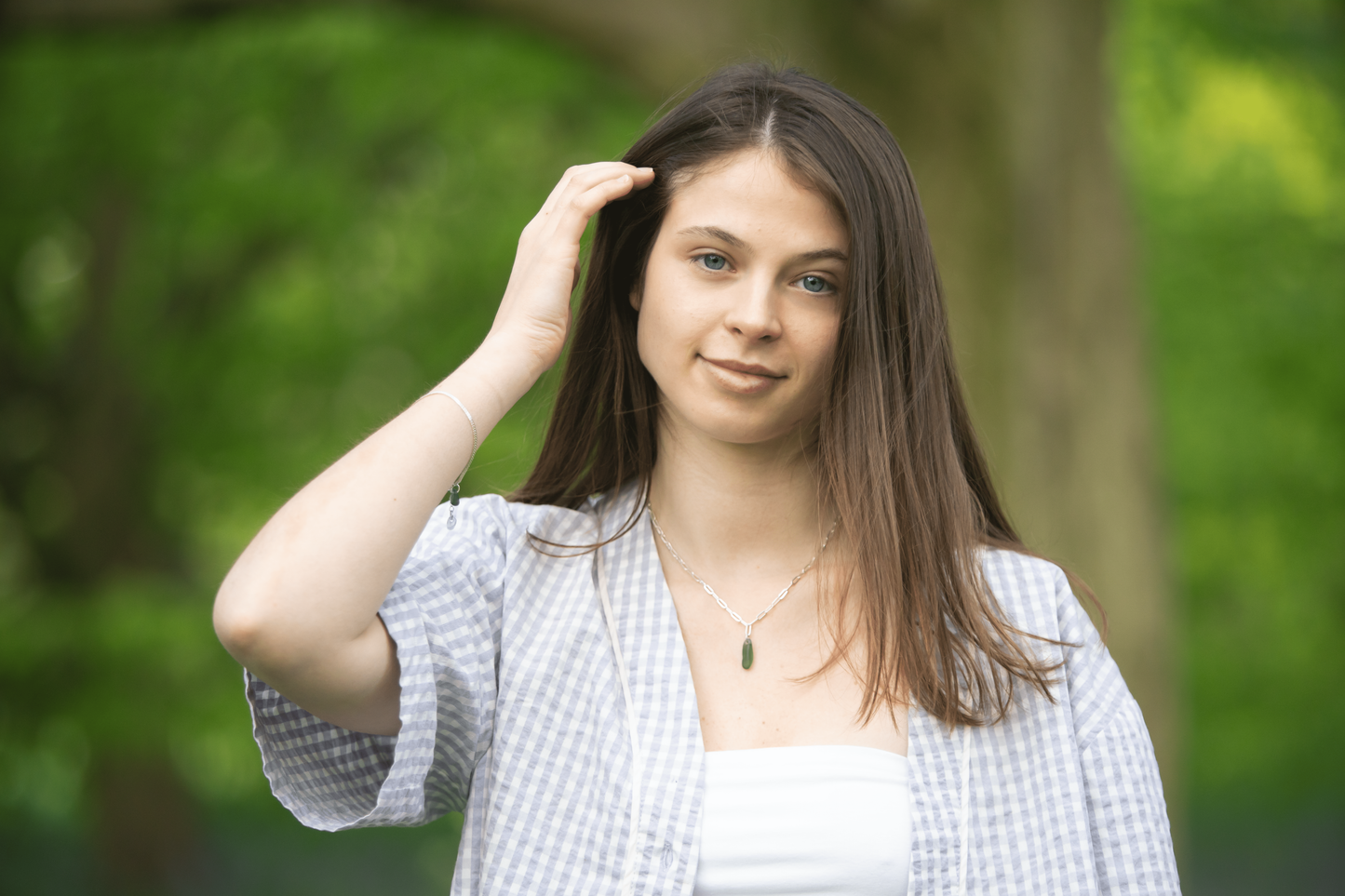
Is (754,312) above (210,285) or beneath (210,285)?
beneath

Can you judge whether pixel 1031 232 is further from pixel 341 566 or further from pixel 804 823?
pixel 341 566

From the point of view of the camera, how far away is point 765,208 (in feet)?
6.22

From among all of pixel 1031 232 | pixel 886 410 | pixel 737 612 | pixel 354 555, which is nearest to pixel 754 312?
pixel 886 410

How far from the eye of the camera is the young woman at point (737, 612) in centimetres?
176

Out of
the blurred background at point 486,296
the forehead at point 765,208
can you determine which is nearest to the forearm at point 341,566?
the forehead at point 765,208

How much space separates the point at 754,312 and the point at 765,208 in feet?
0.53

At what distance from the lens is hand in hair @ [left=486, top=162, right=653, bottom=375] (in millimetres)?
1939

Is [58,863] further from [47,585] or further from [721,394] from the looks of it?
[721,394]

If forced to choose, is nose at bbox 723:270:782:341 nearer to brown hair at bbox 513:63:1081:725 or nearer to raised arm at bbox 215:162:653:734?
brown hair at bbox 513:63:1081:725

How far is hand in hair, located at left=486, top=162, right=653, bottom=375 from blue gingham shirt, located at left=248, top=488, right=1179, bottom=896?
0.99ft

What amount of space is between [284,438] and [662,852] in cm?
559

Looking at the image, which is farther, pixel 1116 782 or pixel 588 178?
pixel 588 178

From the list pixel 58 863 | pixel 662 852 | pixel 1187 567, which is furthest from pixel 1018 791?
pixel 58 863

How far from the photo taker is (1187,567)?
8234 millimetres
